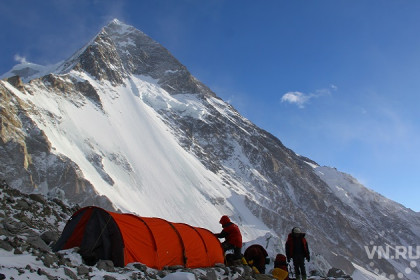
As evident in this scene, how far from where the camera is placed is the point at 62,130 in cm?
9819

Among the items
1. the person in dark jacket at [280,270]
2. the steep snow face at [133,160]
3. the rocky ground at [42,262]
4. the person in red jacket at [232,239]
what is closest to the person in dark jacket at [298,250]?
the person in dark jacket at [280,270]

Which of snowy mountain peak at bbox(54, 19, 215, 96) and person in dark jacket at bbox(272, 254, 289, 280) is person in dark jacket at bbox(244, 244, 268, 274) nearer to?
person in dark jacket at bbox(272, 254, 289, 280)

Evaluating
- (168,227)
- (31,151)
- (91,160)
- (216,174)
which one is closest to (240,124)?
(216,174)

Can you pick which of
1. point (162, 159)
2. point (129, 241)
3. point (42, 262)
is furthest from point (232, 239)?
point (162, 159)

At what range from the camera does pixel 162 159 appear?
11469 centimetres

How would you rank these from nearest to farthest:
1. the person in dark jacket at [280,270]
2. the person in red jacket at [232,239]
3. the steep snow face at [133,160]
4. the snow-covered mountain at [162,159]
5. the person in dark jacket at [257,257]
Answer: the person in dark jacket at [280,270], the person in red jacket at [232,239], the person in dark jacket at [257,257], the snow-covered mountain at [162,159], the steep snow face at [133,160]

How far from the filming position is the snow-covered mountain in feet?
273

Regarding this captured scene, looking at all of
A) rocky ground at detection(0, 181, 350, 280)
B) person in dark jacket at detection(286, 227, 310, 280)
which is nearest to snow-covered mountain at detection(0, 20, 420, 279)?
person in dark jacket at detection(286, 227, 310, 280)

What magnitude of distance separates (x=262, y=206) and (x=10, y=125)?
76898mm

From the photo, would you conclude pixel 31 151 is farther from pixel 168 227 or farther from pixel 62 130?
pixel 168 227

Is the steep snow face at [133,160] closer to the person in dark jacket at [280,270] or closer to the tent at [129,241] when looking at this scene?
the person in dark jacket at [280,270]

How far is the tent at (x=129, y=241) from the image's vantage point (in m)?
10.8

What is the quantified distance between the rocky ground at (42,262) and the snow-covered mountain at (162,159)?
23.2 metres

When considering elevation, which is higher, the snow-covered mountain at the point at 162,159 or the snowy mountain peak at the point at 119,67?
the snowy mountain peak at the point at 119,67
